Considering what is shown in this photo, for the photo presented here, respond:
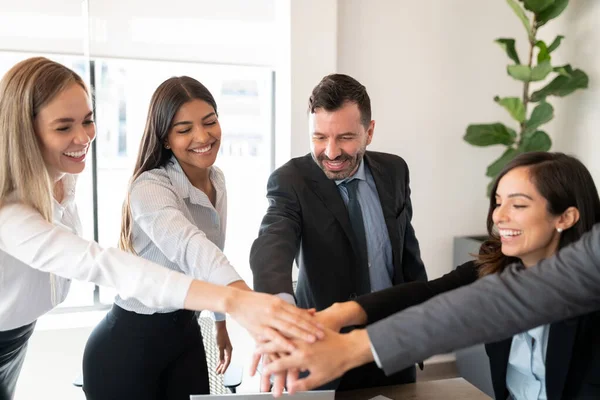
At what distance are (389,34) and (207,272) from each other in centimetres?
244

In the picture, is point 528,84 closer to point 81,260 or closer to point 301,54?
point 301,54

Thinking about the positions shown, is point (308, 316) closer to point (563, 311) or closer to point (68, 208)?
point (563, 311)

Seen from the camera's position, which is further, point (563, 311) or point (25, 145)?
point (25, 145)

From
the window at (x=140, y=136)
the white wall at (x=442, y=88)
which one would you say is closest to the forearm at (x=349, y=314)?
the window at (x=140, y=136)

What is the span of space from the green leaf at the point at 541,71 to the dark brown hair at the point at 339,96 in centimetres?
174

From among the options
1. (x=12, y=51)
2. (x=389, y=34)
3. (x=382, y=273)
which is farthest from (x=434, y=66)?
(x=12, y=51)

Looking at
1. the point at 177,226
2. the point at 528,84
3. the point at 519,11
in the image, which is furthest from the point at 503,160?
the point at 177,226

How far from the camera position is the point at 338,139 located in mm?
2078

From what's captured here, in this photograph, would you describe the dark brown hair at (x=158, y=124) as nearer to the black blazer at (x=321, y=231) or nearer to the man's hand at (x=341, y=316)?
the black blazer at (x=321, y=231)

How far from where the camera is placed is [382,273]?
2.13 meters

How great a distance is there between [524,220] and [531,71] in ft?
6.70

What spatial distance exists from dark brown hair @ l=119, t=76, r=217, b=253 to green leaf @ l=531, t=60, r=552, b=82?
87.9 inches

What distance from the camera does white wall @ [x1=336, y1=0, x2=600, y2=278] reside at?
362cm

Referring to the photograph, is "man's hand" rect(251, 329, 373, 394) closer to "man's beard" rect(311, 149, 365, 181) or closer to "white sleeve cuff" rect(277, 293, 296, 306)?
"white sleeve cuff" rect(277, 293, 296, 306)
